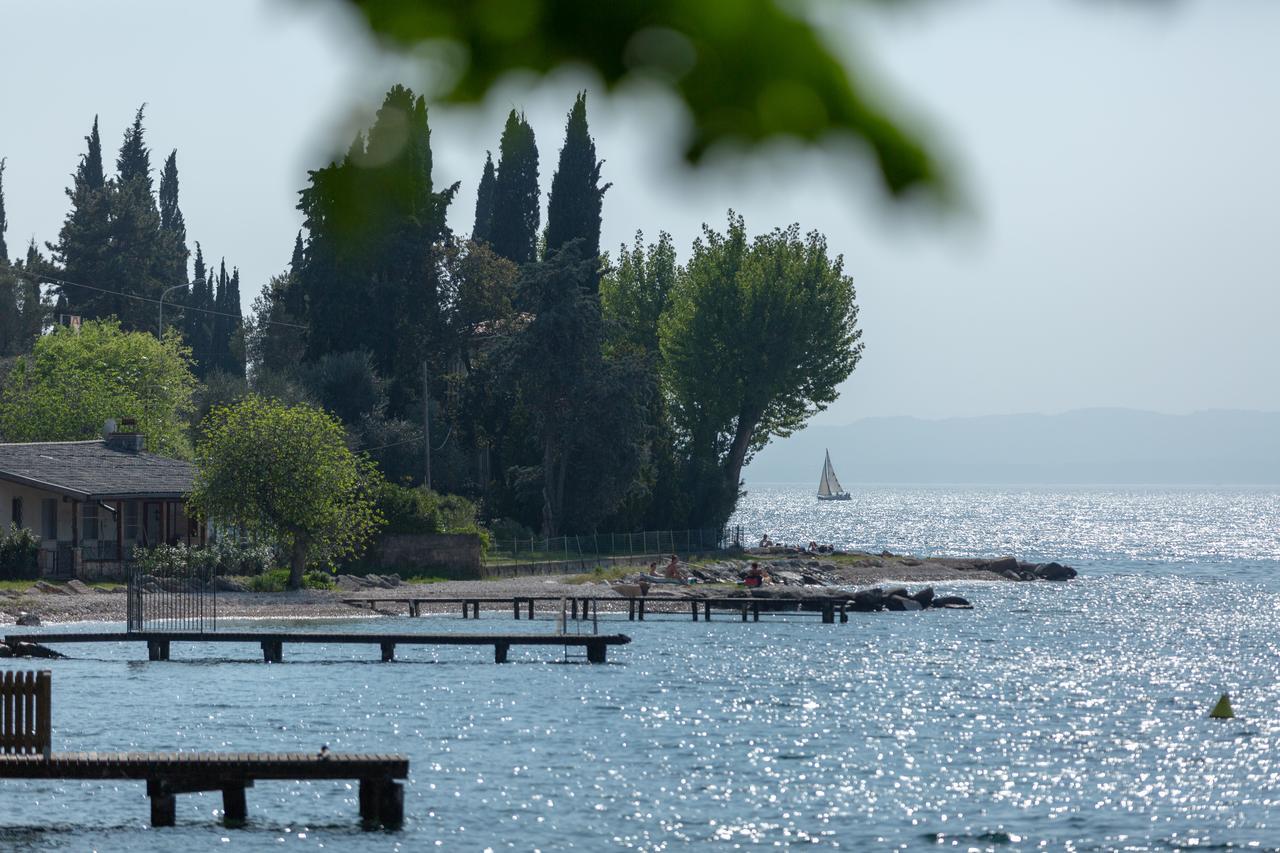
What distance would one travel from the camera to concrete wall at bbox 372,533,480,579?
68.9 meters

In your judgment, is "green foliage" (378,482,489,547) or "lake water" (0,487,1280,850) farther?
"green foliage" (378,482,489,547)

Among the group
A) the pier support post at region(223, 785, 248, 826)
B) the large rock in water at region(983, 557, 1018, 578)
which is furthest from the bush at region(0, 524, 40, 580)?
the large rock in water at region(983, 557, 1018, 578)

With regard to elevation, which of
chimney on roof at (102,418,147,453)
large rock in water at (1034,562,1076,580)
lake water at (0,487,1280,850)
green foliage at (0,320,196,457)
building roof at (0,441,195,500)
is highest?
green foliage at (0,320,196,457)

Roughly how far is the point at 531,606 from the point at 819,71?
192ft

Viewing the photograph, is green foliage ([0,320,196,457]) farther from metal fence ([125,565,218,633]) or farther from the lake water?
the lake water

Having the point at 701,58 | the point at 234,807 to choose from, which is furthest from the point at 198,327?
the point at 701,58

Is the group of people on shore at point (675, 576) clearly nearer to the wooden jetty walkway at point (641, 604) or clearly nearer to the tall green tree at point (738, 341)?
the wooden jetty walkway at point (641, 604)

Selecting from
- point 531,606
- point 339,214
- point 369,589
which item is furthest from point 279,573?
point 339,214

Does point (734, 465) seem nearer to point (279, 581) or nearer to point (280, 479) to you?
point (279, 581)

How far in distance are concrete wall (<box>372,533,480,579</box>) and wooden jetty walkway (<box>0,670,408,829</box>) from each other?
42.3 m

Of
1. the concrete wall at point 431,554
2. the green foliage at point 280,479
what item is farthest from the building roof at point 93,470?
the concrete wall at point 431,554

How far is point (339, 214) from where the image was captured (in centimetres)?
381

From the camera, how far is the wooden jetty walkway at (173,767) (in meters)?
23.5

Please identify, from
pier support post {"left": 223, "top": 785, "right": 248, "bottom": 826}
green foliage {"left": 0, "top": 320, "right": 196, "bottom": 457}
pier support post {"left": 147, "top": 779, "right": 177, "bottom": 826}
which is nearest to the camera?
pier support post {"left": 147, "top": 779, "right": 177, "bottom": 826}
